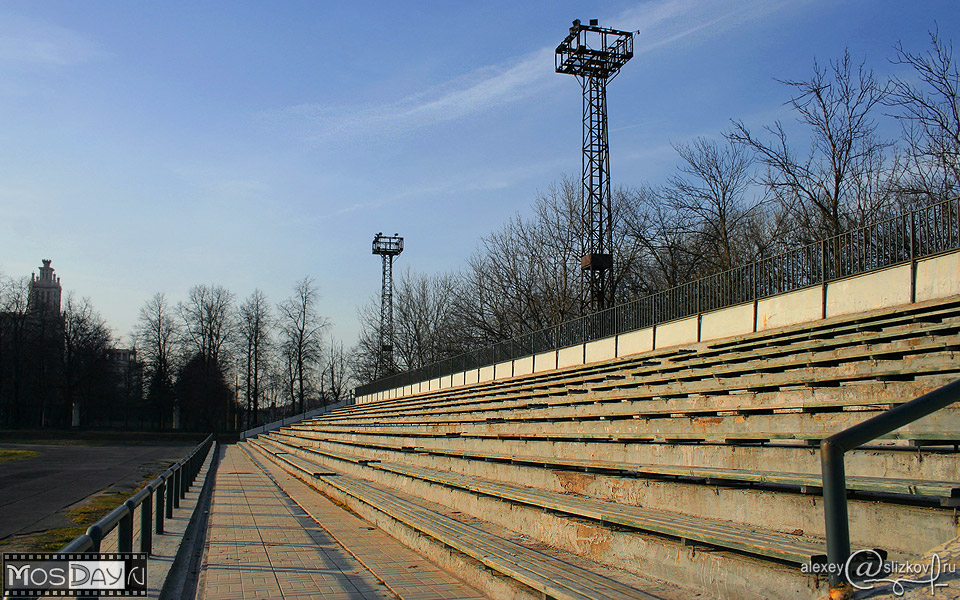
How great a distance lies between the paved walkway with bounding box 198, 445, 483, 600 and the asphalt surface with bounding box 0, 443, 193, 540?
3.32 m

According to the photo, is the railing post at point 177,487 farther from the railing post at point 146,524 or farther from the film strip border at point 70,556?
the film strip border at point 70,556

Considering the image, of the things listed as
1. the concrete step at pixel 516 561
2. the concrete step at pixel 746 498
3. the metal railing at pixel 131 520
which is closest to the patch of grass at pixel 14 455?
the metal railing at pixel 131 520

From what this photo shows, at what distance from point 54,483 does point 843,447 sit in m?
20.5

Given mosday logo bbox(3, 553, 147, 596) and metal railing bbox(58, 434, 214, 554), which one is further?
metal railing bbox(58, 434, 214, 554)

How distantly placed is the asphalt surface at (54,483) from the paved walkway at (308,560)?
10.9 feet

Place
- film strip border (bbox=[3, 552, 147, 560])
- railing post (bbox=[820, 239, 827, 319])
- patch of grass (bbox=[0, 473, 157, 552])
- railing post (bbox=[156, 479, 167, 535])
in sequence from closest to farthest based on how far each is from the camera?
film strip border (bbox=[3, 552, 147, 560])
railing post (bbox=[156, 479, 167, 535])
patch of grass (bbox=[0, 473, 157, 552])
railing post (bbox=[820, 239, 827, 319])

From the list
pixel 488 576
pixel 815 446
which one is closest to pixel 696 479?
pixel 815 446

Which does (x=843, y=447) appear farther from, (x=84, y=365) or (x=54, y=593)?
(x=84, y=365)

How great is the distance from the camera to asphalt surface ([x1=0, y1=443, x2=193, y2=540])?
1187cm

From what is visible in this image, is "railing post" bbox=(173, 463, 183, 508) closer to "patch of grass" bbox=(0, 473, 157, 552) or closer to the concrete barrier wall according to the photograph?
"patch of grass" bbox=(0, 473, 157, 552)

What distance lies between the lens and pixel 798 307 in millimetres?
11961

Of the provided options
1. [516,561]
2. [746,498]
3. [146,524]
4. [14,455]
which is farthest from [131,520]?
[14,455]

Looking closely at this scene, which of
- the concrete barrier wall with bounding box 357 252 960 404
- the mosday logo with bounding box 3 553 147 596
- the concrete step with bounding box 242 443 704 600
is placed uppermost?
the concrete barrier wall with bounding box 357 252 960 404

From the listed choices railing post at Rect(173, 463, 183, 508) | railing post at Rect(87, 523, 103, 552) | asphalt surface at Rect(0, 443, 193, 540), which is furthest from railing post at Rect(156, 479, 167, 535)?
railing post at Rect(87, 523, 103, 552)
